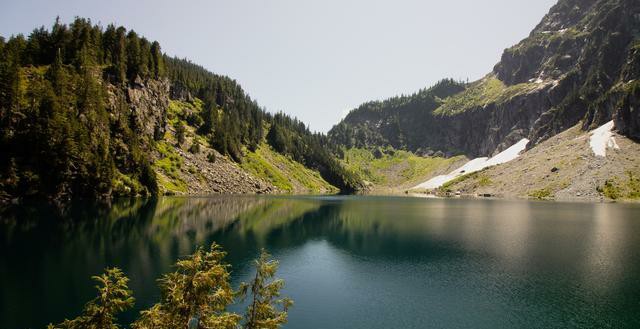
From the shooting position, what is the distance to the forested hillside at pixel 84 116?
90.3 metres

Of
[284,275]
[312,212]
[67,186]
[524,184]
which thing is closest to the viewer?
[284,275]

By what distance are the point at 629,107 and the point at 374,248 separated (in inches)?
7962

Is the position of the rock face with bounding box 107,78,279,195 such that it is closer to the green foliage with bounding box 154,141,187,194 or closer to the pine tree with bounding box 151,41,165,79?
the green foliage with bounding box 154,141,187,194

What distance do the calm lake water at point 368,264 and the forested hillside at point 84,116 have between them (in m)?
18.6

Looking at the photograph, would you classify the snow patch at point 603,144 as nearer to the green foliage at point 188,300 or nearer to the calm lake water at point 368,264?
the calm lake water at point 368,264

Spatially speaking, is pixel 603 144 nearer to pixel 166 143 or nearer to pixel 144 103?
pixel 166 143

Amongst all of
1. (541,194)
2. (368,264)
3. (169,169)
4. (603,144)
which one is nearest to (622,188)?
(541,194)

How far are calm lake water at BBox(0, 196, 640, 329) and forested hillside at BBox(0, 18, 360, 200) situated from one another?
1858 centimetres

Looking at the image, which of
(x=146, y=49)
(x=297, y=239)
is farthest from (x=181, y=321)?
(x=146, y=49)

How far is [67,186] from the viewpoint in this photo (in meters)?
98.6

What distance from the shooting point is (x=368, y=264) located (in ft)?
166

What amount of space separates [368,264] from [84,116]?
9529 cm

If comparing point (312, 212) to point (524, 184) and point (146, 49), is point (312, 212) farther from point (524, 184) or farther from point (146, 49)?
point (524, 184)

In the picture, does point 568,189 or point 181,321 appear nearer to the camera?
point 181,321
